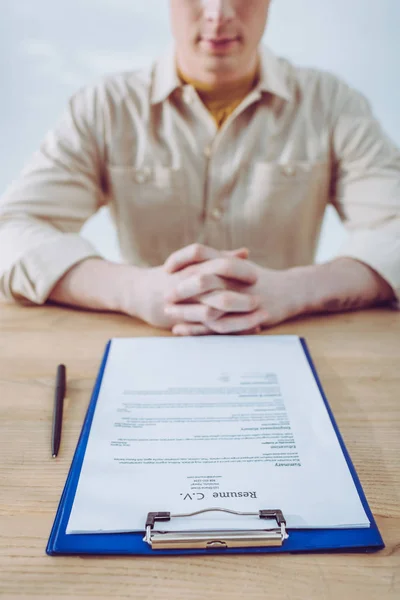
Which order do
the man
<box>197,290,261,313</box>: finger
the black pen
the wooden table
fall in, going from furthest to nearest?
the man → <box>197,290,261,313</box>: finger → the black pen → the wooden table

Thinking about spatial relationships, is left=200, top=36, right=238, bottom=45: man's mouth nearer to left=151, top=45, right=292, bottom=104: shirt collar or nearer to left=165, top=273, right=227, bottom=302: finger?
left=151, top=45, right=292, bottom=104: shirt collar

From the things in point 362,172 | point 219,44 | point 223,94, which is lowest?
point 362,172

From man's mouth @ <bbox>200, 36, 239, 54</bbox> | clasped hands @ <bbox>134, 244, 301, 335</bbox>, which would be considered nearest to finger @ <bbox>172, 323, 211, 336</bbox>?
clasped hands @ <bbox>134, 244, 301, 335</bbox>

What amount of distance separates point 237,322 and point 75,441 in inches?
11.8

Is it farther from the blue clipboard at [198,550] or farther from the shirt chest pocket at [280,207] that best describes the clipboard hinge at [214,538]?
the shirt chest pocket at [280,207]

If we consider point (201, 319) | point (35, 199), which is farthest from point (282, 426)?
point (35, 199)

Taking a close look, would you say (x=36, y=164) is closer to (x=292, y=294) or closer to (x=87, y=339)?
(x=87, y=339)

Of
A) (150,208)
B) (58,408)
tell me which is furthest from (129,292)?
(150,208)

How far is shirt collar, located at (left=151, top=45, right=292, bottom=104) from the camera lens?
1060 mm

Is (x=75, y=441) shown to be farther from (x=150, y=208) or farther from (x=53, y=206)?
(x=150, y=208)

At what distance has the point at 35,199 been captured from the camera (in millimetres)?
938

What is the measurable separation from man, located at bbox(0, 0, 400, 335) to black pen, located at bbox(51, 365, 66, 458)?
0.92 ft

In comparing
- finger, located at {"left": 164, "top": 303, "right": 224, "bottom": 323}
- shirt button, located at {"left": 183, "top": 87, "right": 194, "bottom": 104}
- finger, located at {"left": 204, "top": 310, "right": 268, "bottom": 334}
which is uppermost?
shirt button, located at {"left": 183, "top": 87, "right": 194, "bottom": 104}

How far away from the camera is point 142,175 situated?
1075 millimetres
